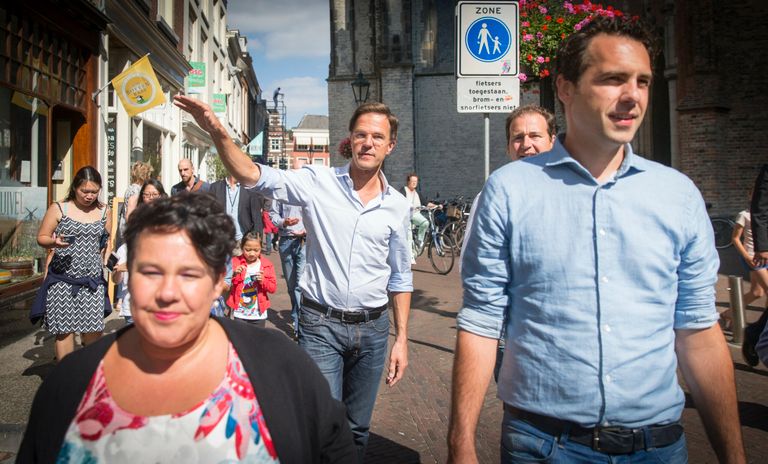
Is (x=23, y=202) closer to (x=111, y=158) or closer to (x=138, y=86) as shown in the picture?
(x=138, y=86)

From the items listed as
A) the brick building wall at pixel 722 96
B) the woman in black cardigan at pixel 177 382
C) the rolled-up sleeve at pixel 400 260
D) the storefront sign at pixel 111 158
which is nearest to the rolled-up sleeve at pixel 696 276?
the woman in black cardigan at pixel 177 382

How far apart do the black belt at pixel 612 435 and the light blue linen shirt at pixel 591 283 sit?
24 millimetres

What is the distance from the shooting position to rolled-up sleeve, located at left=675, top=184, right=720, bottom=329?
70.8 inches

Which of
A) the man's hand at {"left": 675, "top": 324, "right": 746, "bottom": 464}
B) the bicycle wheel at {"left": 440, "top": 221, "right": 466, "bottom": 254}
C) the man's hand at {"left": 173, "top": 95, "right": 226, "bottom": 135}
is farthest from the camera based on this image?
the bicycle wheel at {"left": 440, "top": 221, "right": 466, "bottom": 254}

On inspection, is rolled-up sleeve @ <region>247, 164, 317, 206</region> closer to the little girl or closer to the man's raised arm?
the man's raised arm

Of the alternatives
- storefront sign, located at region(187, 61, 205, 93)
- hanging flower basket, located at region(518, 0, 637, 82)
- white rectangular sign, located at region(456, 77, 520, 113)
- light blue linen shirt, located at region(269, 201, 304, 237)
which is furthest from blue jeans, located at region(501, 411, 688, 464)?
storefront sign, located at region(187, 61, 205, 93)

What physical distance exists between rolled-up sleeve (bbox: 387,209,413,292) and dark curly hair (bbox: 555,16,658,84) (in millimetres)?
1542

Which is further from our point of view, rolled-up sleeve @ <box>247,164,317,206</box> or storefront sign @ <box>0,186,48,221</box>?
storefront sign @ <box>0,186,48,221</box>

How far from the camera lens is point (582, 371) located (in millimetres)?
1703

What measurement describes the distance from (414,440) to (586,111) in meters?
2.84

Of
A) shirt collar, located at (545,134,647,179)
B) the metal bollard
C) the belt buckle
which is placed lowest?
the metal bollard

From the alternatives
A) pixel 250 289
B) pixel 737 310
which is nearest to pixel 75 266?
pixel 250 289

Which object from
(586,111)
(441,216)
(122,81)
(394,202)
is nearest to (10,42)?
(122,81)

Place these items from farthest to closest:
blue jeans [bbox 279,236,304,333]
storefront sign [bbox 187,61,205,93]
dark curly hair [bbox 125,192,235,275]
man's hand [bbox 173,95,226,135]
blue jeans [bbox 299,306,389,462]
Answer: storefront sign [bbox 187,61,205,93] < blue jeans [bbox 279,236,304,333] < blue jeans [bbox 299,306,389,462] < man's hand [bbox 173,95,226,135] < dark curly hair [bbox 125,192,235,275]
